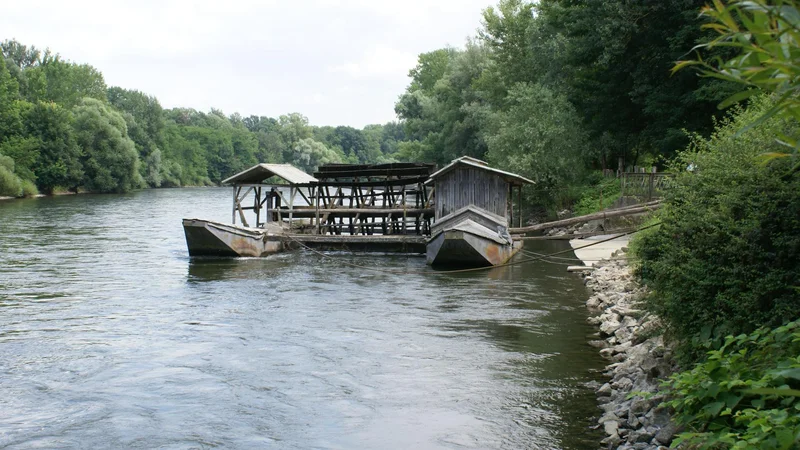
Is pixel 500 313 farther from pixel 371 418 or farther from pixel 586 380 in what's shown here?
pixel 371 418

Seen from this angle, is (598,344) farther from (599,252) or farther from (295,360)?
(599,252)

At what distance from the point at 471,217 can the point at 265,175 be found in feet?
30.8

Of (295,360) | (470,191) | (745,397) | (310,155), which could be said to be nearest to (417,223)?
(470,191)

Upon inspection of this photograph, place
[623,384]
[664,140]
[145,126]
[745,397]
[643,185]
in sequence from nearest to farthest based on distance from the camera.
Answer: [745,397], [623,384], [643,185], [664,140], [145,126]

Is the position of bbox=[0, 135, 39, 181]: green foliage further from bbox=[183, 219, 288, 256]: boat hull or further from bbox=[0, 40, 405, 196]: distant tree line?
bbox=[183, 219, 288, 256]: boat hull

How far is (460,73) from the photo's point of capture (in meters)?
58.2

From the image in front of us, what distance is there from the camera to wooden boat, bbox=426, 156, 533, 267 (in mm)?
21094

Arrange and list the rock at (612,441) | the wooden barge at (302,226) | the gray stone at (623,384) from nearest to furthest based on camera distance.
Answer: the rock at (612,441), the gray stone at (623,384), the wooden barge at (302,226)

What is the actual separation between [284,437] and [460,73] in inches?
2072

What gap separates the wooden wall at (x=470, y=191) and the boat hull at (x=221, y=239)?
653cm

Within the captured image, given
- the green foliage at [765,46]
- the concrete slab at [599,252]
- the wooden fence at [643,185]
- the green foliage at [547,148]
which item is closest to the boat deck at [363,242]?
the concrete slab at [599,252]

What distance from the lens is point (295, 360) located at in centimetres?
1126

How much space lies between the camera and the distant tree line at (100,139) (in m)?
70.2

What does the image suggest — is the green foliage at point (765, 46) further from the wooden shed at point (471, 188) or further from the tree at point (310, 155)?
the tree at point (310, 155)
